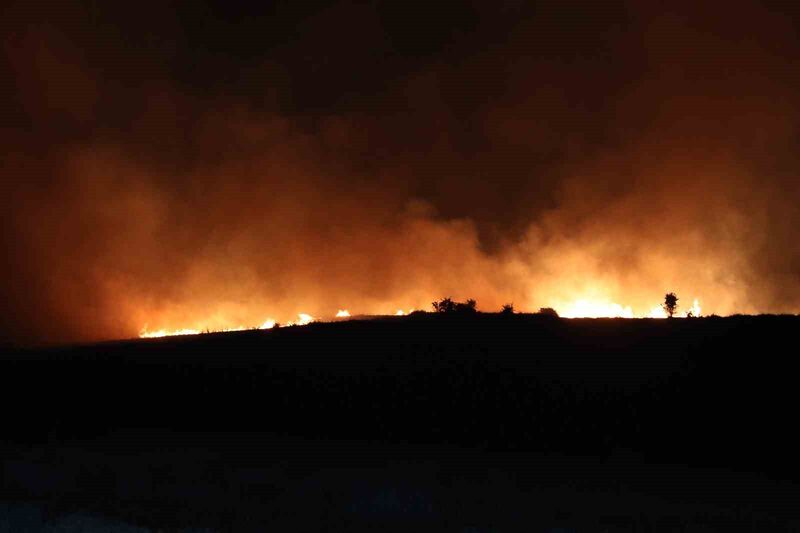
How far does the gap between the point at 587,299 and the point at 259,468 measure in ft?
141

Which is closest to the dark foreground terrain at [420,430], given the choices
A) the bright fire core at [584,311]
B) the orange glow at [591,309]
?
the bright fire core at [584,311]

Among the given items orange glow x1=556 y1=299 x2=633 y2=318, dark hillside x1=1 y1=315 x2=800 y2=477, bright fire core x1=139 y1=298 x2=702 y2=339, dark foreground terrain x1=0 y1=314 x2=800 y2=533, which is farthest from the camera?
orange glow x1=556 y1=299 x2=633 y2=318

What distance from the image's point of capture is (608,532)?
826 centimetres

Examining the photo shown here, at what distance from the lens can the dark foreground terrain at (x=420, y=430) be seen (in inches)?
360

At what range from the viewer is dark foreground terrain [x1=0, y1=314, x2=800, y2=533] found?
913 cm

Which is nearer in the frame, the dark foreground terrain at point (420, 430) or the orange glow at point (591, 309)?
the dark foreground terrain at point (420, 430)

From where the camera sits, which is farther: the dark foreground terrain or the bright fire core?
the bright fire core

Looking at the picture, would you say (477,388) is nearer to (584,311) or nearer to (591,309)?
(591,309)

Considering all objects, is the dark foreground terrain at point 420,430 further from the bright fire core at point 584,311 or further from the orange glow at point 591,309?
the orange glow at point 591,309

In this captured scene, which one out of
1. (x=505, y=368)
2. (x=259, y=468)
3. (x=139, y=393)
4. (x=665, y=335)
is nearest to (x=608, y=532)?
(x=259, y=468)

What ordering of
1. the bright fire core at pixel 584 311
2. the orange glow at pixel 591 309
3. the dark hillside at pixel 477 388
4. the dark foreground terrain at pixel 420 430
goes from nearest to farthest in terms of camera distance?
the dark foreground terrain at pixel 420 430, the dark hillside at pixel 477 388, the bright fire core at pixel 584 311, the orange glow at pixel 591 309

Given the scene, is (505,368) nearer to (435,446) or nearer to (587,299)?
(435,446)

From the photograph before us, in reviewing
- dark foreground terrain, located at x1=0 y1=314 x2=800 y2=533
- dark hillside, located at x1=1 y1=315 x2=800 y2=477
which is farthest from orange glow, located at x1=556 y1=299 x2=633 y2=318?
dark hillside, located at x1=1 y1=315 x2=800 y2=477

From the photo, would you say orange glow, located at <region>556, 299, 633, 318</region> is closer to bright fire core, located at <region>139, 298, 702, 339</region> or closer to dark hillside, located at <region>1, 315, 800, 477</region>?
bright fire core, located at <region>139, 298, 702, 339</region>
